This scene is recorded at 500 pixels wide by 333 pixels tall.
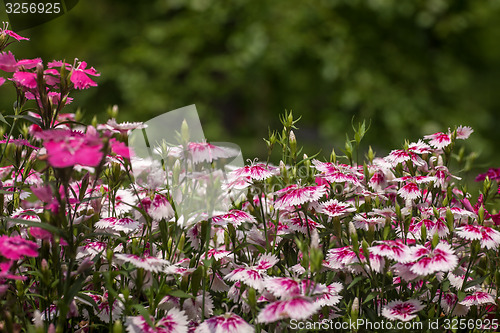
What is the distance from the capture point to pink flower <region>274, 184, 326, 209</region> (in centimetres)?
120

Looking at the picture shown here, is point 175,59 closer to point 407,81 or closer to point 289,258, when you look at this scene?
point 407,81

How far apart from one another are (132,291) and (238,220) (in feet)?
1.05

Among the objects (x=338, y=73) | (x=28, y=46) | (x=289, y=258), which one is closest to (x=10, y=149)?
(x=289, y=258)

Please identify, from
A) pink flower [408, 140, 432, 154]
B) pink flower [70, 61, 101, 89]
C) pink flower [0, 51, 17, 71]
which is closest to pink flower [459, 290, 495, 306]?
pink flower [408, 140, 432, 154]

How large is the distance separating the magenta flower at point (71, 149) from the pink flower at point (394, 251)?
0.59 m

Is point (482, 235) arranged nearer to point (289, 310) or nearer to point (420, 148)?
point (420, 148)

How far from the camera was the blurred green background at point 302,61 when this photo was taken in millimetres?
6246

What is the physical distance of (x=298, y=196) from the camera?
122cm

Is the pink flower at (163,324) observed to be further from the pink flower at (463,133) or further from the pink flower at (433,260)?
the pink flower at (463,133)

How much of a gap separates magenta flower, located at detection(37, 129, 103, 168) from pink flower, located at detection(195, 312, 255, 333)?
0.41 meters

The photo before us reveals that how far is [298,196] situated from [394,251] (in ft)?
0.83

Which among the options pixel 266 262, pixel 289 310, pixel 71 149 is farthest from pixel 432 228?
pixel 71 149

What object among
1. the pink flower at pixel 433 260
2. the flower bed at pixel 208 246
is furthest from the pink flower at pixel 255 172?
the pink flower at pixel 433 260

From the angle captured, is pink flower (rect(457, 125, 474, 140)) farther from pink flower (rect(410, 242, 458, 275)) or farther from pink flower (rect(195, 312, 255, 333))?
pink flower (rect(195, 312, 255, 333))
